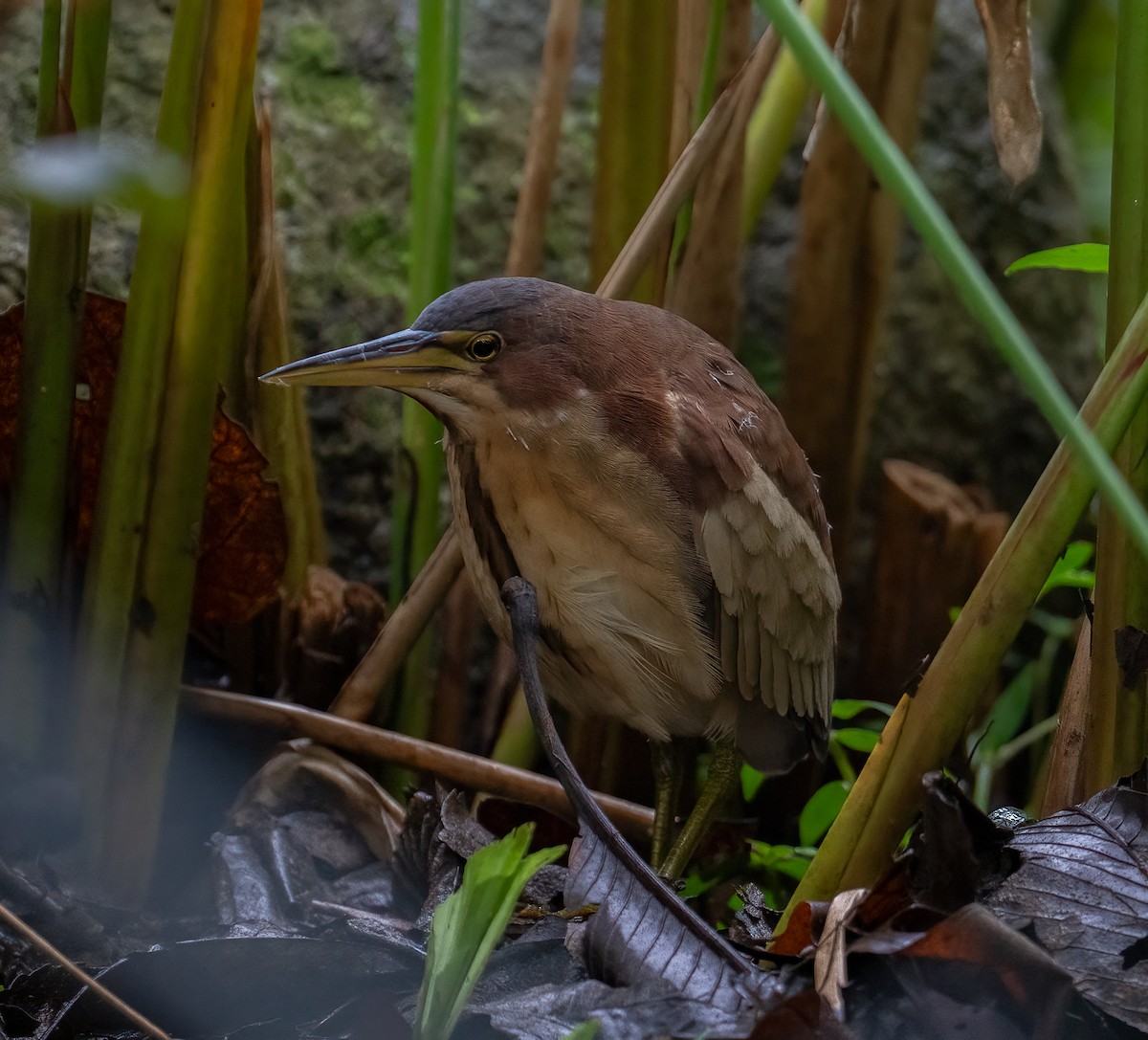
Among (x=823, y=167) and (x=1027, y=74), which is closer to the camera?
(x=1027, y=74)

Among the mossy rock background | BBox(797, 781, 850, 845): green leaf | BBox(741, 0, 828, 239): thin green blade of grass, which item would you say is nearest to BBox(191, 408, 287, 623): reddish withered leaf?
the mossy rock background

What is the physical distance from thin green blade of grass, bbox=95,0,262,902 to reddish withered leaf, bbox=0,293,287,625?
0.36ft

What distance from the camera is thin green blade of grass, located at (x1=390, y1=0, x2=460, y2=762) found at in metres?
1.83

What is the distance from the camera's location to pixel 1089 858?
1.18 metres

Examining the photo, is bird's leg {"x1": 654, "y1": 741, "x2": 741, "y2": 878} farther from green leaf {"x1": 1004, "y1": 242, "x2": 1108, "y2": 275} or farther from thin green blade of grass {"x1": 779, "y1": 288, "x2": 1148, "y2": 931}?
green leaf {"x1": 1004, "y1": 242, "x2": 1108, "y2": 275}

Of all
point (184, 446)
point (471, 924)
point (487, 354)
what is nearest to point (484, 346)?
point (487, 354)

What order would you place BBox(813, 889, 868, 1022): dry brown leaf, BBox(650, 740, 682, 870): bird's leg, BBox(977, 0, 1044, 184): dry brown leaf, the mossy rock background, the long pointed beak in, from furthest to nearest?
the mossy rock background
BBox(650, 740, 682, 870): bird's leg
the long pointed beak
BBox(977, 0, 1044, 184): dry brown leaf
BBox(813, 889, 868, 1022): dry brown leaf

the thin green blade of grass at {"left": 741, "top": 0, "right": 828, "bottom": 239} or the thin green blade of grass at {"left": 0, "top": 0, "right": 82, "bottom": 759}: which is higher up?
the thin green blade of grass at {"left": 741, "top": 0, "right": 828, "bottom": 239}

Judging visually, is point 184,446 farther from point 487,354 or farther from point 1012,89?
point 1012,89

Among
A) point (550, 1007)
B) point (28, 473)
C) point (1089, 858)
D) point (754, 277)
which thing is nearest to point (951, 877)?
point (1089, 858)

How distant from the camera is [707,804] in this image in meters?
1.87

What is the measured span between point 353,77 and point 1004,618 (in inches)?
75.7

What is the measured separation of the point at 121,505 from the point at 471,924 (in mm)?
688

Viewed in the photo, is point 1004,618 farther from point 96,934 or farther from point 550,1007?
point 96,934
